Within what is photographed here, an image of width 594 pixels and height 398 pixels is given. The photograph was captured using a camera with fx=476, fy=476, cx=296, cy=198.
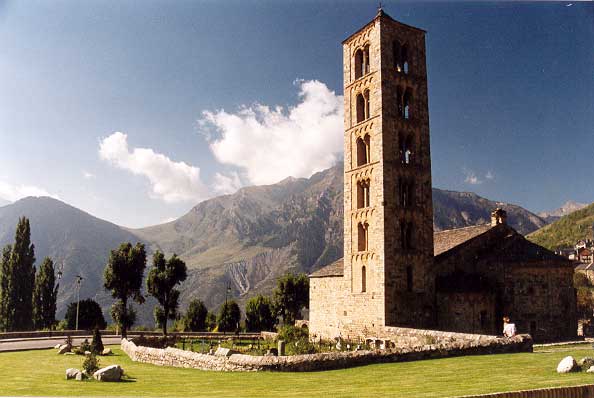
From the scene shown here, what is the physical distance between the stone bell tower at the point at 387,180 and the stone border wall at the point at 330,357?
12.3m

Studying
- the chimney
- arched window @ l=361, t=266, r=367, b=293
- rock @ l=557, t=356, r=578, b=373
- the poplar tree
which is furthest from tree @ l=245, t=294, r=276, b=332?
rock @ l=557, t=356, r=578, b=373

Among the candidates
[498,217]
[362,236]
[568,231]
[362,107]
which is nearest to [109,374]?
[362,236]

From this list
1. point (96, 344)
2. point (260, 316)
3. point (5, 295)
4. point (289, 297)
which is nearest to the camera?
point (96, 344)

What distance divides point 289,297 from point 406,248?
28327 mm

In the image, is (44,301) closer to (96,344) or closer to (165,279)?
(165,279)

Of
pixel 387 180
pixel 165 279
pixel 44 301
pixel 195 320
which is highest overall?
pixel 387 180

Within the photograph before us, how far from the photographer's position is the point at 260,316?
6141 centimetres

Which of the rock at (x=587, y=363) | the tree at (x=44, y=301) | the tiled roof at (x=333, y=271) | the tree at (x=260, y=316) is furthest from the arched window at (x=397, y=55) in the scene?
the tree at (x=44, y=301)

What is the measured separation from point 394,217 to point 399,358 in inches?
652

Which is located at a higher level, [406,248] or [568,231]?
[568,231]

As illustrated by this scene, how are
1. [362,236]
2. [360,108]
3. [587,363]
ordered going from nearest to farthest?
[587,363] < [362,236] < [360,108]

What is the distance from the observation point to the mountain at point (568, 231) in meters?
142

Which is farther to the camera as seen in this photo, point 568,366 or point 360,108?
point 360,108

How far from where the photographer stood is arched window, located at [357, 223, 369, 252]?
125 ft
